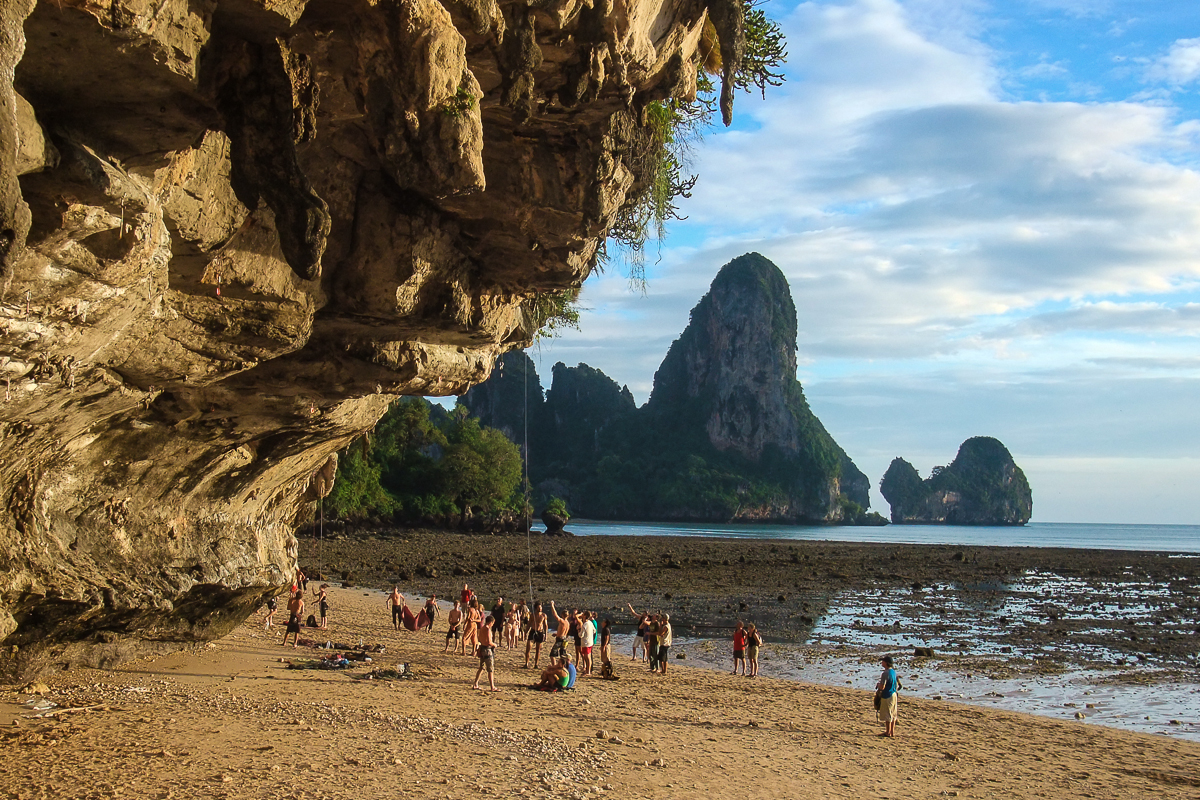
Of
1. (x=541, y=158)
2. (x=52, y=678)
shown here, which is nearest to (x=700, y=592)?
(x=52, y=678)

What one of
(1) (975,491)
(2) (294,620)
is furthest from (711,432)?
(2) (294,620)

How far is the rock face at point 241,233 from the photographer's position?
5379mm

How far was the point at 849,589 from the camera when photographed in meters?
37.9

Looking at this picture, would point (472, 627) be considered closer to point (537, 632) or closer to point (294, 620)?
point (537, 632)

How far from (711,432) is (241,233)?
151980 mm

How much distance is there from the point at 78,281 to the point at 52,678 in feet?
30.5

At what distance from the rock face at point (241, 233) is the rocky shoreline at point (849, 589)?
53.2 ft

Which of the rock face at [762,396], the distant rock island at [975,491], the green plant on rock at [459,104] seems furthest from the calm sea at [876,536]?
the green plant on rock at [459,104]

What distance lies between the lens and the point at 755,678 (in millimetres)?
17578

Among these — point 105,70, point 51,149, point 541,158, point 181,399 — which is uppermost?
point 541,158

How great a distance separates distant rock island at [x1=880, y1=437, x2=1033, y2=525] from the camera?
177500 mm

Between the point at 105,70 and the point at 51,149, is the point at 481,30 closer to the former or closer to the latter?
the point at 105,70

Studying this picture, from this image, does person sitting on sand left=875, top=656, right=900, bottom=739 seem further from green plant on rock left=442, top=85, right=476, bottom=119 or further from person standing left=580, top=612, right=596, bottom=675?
green plant on rock left=442, top=85, right=476, bottom=119

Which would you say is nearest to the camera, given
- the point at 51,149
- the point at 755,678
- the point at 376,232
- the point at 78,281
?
the point at 51,149
